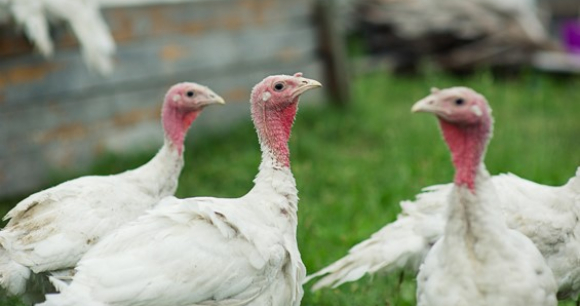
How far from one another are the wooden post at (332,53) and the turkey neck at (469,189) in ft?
19.1

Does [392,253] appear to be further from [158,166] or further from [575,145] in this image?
[575,145]

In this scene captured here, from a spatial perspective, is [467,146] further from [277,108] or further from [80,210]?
[80,210]

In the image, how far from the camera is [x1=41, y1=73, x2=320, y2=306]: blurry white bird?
323 cm

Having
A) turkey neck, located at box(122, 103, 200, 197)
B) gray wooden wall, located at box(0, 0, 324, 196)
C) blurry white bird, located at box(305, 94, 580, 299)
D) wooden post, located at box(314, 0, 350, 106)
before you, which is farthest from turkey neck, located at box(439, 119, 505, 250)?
wooden post, located at box(314, 0, 350, 106)

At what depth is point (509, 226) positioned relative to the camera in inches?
154

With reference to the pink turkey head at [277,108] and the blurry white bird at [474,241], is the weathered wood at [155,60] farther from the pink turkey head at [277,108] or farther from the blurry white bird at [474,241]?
the blurry white bird at [474,241]

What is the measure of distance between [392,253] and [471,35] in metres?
7.69

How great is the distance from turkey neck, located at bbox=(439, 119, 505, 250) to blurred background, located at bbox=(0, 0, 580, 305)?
3.61 feet

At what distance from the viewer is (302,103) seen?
8727 mm

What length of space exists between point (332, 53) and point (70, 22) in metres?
3.57

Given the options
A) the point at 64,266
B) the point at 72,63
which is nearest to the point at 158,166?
the point at 64,266

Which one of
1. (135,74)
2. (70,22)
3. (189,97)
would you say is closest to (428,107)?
(189,97)

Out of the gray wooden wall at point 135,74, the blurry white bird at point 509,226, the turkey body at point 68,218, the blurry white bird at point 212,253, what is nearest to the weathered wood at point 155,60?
the gray wooden wall at point 135,74

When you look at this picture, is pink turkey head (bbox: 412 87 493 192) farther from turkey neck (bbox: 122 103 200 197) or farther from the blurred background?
turkey neck (bbox: 122 103 200 197)
